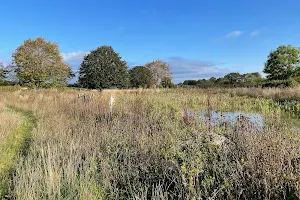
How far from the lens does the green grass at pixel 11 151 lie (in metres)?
3.34

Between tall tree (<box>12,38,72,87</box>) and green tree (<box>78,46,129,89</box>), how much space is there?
2706 millimetres

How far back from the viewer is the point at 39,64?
2822cm

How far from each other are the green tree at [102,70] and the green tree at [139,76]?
50.2ft

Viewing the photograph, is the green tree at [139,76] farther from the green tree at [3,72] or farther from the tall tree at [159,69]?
the green tree at [3,72]

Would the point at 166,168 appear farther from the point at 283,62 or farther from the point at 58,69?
the point at 283,62

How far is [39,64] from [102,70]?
6.94m

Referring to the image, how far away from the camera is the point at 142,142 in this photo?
427cm

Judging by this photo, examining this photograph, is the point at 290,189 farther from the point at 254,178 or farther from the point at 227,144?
the point at 227,144

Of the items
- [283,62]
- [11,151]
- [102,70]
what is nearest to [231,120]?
[11,151]

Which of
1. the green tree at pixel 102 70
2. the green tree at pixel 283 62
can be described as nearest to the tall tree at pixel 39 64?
the green tree at pixel 102 70

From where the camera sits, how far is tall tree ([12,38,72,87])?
1082 inches

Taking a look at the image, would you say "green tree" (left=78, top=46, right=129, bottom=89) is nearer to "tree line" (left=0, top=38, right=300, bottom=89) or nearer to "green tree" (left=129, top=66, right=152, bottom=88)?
"tree line" (left=0, top=38, right=300, bottom=89)

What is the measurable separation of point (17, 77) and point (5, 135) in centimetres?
2511

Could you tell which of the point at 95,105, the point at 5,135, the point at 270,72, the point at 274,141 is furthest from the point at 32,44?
the point at 270,72
